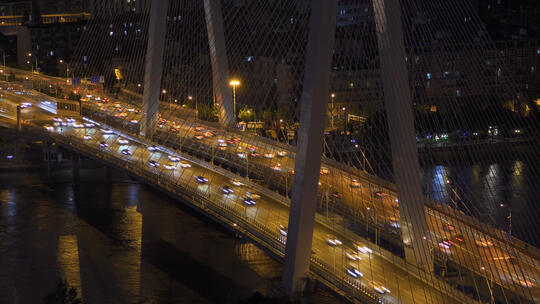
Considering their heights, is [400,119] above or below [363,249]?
above

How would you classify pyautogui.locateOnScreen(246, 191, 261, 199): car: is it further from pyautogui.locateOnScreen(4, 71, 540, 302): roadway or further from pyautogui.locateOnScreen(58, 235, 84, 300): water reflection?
pyautogui.locateOnScreen(58, 235, 84, 300): water reflection

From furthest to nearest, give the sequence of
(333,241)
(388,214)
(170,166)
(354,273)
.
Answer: (170,166) → (388,214) → (333,241) → (354,273)

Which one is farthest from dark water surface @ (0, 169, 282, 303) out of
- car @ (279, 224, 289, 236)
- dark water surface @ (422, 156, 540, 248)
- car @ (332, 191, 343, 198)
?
dark water surface @ (422, 156, 540, 248)

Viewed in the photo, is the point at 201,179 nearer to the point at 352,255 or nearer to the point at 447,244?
the point at 352,255

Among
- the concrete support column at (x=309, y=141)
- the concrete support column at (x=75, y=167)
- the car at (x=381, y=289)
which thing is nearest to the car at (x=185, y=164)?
the concrete support column at (x=75, y=167)

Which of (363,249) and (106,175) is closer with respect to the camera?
(363,249)

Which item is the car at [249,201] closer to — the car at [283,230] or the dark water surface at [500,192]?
the car at [283,230]

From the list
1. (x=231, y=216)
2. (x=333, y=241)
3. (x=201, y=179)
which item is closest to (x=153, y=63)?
(x=201, y=179)

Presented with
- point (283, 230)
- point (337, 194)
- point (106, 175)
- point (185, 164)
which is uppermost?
point (337, 194)
